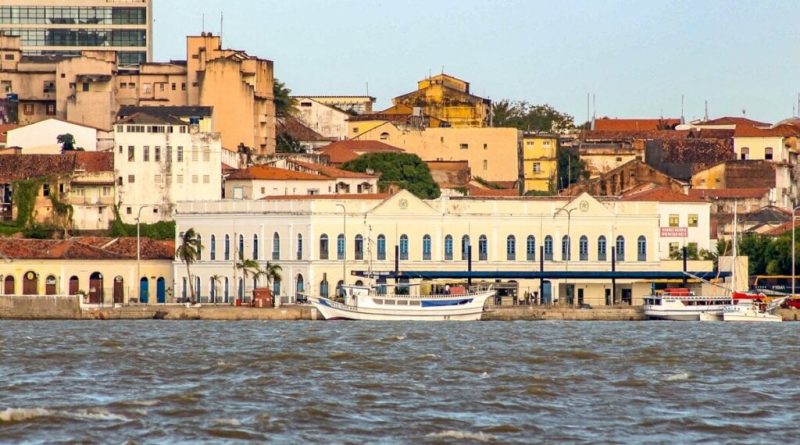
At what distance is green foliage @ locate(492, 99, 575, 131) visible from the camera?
18025cm

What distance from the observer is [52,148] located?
129m

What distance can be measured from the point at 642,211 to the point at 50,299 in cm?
2768

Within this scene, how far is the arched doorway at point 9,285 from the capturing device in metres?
109

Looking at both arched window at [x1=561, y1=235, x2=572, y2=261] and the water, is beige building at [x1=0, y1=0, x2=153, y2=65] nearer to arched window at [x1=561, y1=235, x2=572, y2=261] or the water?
arched window at [x1=561, y1=235, x2=572, y2=261]

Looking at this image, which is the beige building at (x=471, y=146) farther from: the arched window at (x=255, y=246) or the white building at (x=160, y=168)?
the arched window at (x=255, y=246)

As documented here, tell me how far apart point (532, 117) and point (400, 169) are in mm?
50090

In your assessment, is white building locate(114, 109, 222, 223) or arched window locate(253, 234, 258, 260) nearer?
arched window locate(253, 234, 258, 260)

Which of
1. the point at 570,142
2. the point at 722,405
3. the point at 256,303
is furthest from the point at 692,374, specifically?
the point at 570,142

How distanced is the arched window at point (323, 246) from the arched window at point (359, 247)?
4.28 ft

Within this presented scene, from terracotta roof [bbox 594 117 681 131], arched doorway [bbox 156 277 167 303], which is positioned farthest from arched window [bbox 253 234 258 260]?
terracotta roof [bbox 594 117 681 131]

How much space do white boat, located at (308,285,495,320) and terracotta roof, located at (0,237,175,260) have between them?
1533 cm

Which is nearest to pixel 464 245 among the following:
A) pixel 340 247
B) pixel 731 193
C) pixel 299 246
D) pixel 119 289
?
pixel 340 247

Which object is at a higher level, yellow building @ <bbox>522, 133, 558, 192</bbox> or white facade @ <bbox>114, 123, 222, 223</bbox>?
yellow building @ <bbox>522, 133, 558, 192</bbox>

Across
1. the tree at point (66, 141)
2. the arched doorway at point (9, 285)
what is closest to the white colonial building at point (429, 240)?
the arched doorway at point (9, 285)
